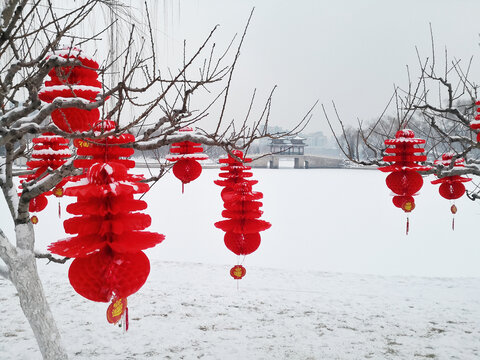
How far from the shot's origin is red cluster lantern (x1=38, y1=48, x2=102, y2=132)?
171 cm

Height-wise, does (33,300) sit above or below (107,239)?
below

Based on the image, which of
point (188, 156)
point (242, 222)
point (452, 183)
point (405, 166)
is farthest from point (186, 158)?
point (452, 183)

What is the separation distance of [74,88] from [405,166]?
6.76 feet

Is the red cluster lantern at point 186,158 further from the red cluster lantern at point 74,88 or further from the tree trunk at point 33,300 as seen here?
the tree trunk at point 33,300

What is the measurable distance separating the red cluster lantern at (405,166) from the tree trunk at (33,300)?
273cm

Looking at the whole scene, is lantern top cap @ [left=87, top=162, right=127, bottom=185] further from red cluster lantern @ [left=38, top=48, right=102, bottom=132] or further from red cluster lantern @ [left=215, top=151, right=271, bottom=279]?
red cluster lantern @ [left=215, top=151, right=271, bottom=279]

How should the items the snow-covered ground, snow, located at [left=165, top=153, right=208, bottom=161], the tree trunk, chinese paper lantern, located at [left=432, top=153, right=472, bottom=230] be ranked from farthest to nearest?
the snow-covered ground < chinese paper lantern, located at [left=432, top=153, right=472, bottom=230] < the tree trunk < snow, located at [left=165, top=153, right=208, bottom=161]

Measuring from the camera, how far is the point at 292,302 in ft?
20.2

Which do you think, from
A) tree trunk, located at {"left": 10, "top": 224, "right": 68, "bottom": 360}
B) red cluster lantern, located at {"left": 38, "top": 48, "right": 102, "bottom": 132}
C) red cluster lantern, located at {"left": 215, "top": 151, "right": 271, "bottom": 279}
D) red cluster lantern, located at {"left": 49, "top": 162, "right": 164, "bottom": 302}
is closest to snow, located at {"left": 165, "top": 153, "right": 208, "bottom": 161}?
red cluster lantern, located at {"left": 215, "top": 151, "right": 271, "bottom": 279}

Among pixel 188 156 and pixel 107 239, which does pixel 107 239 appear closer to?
pixel 107 239

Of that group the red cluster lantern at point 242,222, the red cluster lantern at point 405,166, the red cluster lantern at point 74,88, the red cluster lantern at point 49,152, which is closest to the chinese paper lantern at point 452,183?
the red cluster lantern at point 405,166

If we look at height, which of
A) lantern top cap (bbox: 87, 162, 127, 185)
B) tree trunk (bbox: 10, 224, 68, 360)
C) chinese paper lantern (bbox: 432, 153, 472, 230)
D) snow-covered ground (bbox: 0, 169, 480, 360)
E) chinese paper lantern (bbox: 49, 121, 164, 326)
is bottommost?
snow-covered ground (bbox: 0, 169, 480, 360)

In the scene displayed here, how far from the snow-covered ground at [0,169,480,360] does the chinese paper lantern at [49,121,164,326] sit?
349 cm

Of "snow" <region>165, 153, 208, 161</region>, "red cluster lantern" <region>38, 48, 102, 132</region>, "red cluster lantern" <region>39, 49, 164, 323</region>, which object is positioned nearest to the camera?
"red cluster lantern" <region>39, 49, 164, 323</region>
